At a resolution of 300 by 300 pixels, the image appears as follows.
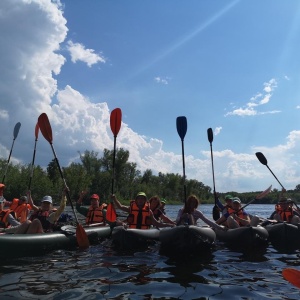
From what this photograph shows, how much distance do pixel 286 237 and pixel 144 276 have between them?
13.5 ft

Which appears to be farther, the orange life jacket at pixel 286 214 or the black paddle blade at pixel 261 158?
the black paddle blade at pixel 261 158

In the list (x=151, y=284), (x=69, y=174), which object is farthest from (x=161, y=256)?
(x=69, y=174)

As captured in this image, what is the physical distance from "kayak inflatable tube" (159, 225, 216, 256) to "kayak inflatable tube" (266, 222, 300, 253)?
2.15 m

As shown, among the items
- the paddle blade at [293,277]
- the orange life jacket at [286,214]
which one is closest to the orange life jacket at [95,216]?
the orange life jacket at [286,214]

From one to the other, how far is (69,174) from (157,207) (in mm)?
38374

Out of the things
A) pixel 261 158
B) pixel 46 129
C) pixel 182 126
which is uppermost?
pixel 182 126

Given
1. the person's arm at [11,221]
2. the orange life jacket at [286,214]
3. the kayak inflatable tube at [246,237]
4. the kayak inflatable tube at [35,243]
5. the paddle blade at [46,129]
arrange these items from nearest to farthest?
the kayak inflatable tube at [35,243]
the kayak inflatable tube at [246,237]
the person's arm at [11,221]
the paddle blade at [46,129]
the orange life jacket at [286,214]

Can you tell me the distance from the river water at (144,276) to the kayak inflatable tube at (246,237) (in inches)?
20.7

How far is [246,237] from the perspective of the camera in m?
7.42

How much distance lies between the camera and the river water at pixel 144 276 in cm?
416

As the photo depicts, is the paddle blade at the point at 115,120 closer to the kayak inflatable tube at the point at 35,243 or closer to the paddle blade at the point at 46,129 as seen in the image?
the paddle blade at the point at 46,129

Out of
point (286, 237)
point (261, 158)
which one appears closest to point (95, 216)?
point (286, 237)

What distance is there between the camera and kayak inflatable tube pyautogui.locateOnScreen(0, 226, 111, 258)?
5783 millimetres

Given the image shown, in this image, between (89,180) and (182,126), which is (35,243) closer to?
(182,126)
